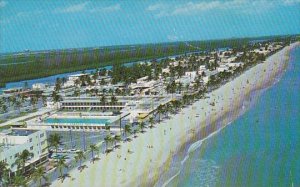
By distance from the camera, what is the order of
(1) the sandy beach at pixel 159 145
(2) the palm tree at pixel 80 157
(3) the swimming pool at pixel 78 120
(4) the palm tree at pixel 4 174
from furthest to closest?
1. (3) the swimming pool at pixel 78 120
2. (2) the palm tree at pixel 80 157
3. (1) the sandy beach at pixel 159 145
4. (4) the palm tree at pixel 4 174

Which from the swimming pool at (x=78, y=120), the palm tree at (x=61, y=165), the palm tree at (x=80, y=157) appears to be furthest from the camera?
the swimming pool at (x=78, y=120)

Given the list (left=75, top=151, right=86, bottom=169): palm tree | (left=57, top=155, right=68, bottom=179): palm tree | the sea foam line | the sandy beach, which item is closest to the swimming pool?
the sandy beach

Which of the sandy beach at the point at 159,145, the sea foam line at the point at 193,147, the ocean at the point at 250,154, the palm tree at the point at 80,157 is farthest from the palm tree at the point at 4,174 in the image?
the ocean at the point at 250,154

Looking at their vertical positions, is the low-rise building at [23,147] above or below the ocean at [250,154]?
above

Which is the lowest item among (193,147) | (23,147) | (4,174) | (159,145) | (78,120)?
(193,147)

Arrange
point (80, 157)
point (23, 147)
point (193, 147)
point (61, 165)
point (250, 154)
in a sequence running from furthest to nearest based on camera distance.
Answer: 1. point (193, 147)
2. point (250, 154)
3. point (80, 157)
4. point (23, 147)
5. point (61, 165)

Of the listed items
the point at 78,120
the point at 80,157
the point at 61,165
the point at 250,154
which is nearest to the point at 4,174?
the point at 61,165

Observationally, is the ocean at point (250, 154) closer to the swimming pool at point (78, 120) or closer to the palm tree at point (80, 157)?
the palm tree at point (80, 157)

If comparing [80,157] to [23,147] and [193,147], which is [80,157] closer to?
[23,147]

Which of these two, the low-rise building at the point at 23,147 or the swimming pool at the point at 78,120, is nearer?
the low-rise building at the point at 23,147
